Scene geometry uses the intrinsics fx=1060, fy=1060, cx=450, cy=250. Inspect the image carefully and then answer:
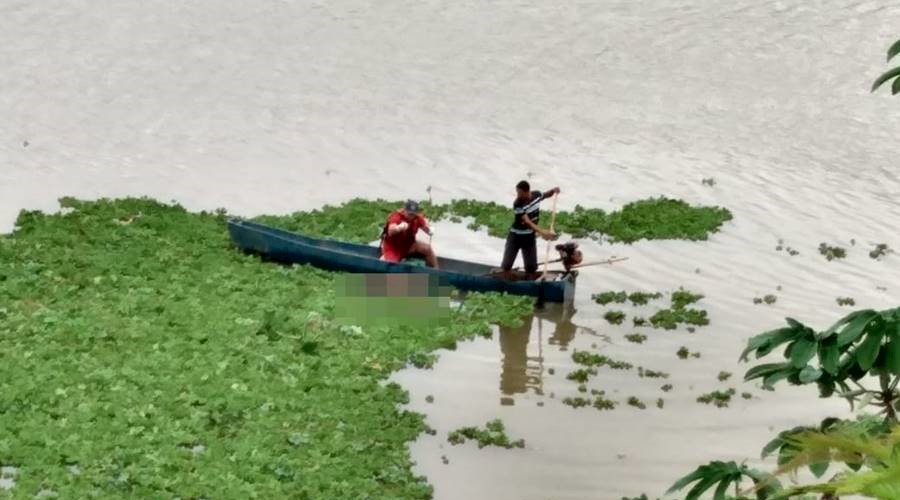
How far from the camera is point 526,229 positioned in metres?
16.1

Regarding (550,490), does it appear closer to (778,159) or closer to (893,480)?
(893,480)

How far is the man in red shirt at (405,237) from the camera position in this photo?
16.3 meters

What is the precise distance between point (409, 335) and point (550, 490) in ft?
13.7

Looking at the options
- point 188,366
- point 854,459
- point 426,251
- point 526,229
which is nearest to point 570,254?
point 526,229

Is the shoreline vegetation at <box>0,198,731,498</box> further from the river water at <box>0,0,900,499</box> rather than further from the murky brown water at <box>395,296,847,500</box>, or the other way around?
the river water at <box>0,0,900,499</box>

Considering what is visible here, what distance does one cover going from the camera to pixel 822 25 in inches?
1521

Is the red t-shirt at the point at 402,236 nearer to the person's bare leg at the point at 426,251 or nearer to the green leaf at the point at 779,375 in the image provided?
the person's bare leg at the point at 426,251

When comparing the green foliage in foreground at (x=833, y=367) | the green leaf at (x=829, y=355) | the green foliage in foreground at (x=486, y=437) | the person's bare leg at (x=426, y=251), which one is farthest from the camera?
the person's bare leg at (x=426, y=251)

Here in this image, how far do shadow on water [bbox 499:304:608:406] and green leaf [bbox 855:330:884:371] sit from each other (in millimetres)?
10069

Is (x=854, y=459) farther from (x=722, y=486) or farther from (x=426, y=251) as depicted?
(x=426, y=251)

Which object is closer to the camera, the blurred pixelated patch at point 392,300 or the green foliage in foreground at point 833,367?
the green foliage in foreground at point 833,367

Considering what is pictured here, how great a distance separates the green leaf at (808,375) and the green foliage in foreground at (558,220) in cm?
1568

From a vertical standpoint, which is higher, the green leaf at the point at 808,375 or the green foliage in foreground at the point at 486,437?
the green leaf at the point at 808,375

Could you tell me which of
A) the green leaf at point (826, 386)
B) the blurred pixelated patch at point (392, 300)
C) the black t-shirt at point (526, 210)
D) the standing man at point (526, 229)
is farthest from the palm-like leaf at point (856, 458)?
the black t-shirt at point (526, 210)
